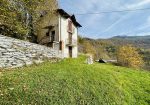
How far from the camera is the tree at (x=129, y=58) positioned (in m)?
79.2

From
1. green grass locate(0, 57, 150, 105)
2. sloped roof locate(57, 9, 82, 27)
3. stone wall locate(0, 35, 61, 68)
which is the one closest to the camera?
green grass locate(0, 57, 150, 105)

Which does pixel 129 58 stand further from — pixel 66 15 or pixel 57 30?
pixel 57 30

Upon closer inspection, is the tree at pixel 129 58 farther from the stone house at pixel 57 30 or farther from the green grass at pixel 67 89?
the green grass at pixel 67 89

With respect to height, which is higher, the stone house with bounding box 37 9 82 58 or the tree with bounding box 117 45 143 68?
the stone house with bounding box 37 9 82 58

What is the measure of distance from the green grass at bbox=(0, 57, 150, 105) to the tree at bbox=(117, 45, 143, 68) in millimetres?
56632

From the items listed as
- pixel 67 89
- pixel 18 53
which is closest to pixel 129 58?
pixel 18 53

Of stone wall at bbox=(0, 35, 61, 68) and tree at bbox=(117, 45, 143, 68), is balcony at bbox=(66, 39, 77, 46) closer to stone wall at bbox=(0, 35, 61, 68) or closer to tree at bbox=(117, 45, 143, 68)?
stone wall at bbox=(0, 35, 61, 68)

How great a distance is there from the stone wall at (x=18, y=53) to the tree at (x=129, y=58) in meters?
55.8

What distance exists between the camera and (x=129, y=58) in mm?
80750

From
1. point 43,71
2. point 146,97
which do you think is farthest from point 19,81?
point 146,97

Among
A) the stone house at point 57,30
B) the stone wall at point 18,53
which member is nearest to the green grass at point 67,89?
the stone wall at point 18,53

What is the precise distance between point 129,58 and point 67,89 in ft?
217

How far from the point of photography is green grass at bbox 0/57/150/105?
14584 mm

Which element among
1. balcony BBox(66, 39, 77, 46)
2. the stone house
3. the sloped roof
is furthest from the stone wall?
balcony BBox(66, 39, 77, 46)
